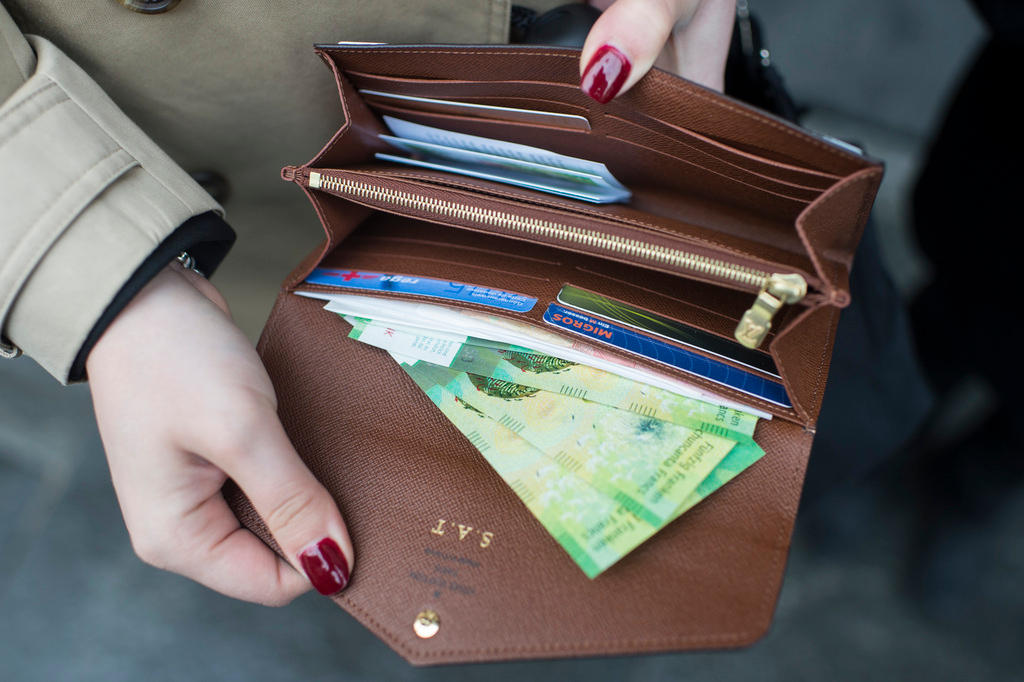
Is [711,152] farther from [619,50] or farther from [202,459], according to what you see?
[202,459]

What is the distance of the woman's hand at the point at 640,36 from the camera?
733mm

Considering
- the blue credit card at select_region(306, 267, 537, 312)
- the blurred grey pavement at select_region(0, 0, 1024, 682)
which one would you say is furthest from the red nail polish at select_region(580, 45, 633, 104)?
the blurred grey pavement at select_region(0, 0, 1024, 682)

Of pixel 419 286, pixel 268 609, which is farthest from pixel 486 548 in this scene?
pixel 268 609

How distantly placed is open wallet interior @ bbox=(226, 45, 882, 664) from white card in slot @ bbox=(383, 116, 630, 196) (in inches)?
0.9

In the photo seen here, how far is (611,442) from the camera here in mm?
809

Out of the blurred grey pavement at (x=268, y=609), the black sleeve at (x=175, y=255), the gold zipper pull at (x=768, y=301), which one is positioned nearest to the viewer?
the gold zipper pull at (x=768, y=301)

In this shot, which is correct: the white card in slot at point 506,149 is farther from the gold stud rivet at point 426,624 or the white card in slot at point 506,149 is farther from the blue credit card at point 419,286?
the gold stud rivet at point 426,624

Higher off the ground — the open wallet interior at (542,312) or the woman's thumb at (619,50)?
the woman's thumb at (619,50)

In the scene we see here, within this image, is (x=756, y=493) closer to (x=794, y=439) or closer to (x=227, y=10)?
(x=794, y=439)

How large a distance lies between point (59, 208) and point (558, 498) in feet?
2.11

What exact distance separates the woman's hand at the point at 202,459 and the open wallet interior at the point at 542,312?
0.04m

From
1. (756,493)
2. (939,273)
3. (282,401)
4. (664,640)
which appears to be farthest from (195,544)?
(939,273)

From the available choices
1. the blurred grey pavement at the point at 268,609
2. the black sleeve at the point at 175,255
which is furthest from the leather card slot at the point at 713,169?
the blurred grey pavement at the point at 268,609

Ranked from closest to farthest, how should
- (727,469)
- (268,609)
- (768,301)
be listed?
1. (768,301)
2. (727,469)
3. (268,609)
